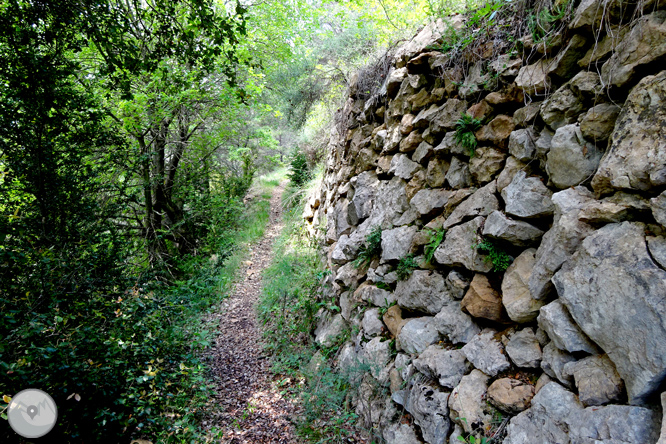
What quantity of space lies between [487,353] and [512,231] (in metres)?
1.07

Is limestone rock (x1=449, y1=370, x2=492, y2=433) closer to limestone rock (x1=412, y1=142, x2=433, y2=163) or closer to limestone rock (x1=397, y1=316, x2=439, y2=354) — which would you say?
limestone rock (x1=397, y1=316, x2=439, y2=354)

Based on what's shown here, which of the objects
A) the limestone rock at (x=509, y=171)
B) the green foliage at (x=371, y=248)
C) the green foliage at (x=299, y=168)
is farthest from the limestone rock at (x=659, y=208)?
the green foliage at (x=299, y=168)

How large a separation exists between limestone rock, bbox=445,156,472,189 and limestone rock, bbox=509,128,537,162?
57cm

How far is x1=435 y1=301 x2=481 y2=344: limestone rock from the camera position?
313 cm

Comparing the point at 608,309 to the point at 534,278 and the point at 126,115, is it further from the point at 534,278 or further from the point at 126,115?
the point at 126,115

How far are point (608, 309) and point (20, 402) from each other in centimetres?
401

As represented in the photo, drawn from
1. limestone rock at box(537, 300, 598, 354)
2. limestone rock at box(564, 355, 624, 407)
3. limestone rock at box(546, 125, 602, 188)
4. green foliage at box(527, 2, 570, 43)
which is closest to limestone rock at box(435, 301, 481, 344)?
limestone rock at box(537, 300, 598, 354)

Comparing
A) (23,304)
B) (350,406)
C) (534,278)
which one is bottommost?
(350,406)

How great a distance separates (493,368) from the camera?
8.91 ft

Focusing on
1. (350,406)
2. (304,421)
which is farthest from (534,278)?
(304,421)

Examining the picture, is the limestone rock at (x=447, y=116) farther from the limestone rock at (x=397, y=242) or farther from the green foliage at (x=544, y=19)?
the limestone rock at (x=397, y=242)

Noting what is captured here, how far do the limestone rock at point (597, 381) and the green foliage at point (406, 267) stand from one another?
75.5 inches

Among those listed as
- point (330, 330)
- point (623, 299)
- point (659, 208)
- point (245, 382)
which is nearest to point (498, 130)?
point (659, 208)

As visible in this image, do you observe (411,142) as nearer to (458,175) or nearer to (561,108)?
(458,175)
